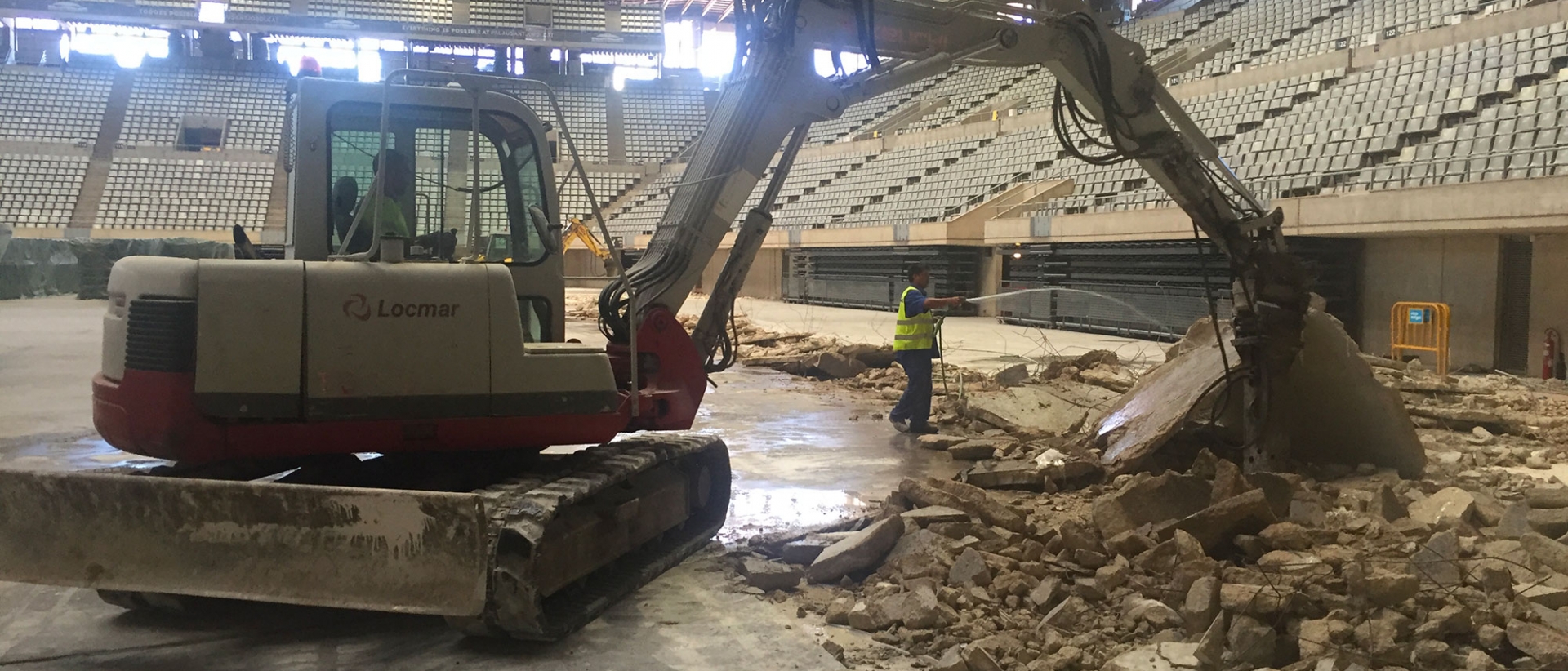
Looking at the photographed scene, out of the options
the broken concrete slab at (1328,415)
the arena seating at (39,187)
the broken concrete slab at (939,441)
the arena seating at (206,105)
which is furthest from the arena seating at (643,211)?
the broken concrete slab at (1328,415)

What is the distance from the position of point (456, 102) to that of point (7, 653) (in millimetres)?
2643

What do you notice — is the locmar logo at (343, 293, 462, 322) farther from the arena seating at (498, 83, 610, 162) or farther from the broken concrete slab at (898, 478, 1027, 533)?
the arena seating at (498, 83, 610, 162)

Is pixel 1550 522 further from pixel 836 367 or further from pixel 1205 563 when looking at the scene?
pixel 836 367

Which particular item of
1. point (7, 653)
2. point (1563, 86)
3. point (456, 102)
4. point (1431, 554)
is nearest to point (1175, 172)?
point (1431, 554)

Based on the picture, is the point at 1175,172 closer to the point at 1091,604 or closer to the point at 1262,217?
the point at 1262,217

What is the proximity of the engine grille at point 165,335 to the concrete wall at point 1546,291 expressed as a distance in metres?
13.9

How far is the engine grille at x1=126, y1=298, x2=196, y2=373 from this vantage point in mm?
3715

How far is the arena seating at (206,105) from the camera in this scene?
37188 millimetres

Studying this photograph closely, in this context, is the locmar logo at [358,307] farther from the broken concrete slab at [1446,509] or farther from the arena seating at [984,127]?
the broken concrete slab at [1446,509]

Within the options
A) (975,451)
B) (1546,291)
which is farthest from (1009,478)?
(1546,291)

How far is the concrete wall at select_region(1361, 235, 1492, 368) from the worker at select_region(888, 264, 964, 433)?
8.26 metres

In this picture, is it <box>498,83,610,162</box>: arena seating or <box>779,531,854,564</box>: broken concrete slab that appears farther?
<box>498,83,610,162</box>: arena seating

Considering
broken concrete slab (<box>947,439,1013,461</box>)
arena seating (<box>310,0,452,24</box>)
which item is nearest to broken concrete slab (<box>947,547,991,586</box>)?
broken concrete slab (<box>947,439,1013,461</box>)

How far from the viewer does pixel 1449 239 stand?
532 inches
